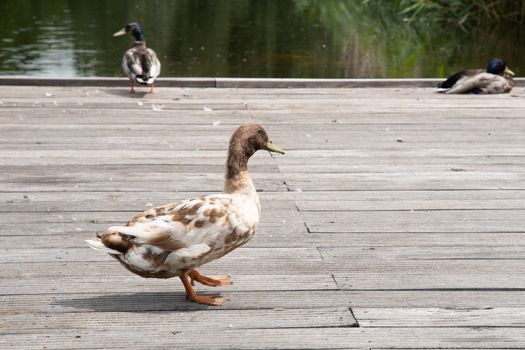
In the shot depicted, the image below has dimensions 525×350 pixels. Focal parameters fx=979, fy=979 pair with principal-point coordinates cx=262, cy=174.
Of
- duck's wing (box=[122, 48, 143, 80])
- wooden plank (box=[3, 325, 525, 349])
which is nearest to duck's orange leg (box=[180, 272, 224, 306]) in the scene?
wooden plank (box=[3, 325, 525, 349])

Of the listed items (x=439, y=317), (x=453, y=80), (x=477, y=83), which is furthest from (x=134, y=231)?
(x=477, y=83)

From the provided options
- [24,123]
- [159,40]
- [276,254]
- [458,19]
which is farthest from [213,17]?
[276,254]

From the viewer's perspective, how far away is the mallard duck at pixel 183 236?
346 centimetres

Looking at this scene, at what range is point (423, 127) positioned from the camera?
7.05m

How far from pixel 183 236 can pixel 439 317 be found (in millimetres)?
956

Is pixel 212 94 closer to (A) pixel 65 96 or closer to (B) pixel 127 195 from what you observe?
(A) pixel 65 96

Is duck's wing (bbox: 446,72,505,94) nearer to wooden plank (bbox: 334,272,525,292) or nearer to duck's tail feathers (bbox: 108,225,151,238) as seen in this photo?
wooden plank (bbox: 334,272,525,292)

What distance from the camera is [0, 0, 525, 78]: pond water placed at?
14672mm

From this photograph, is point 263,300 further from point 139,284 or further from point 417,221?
point 417,221

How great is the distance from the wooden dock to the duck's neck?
383mm

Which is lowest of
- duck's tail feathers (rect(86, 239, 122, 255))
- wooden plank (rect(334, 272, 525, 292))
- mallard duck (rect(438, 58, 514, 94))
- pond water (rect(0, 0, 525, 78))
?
pond water (rect(0, 0, 525, 78))

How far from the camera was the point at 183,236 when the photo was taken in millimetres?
3482

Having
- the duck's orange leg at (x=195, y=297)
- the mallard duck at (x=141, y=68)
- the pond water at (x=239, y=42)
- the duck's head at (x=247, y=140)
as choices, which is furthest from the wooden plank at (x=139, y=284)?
the pond water at (x=239, y=42)

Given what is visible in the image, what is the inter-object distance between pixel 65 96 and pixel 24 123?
1.10 metres
